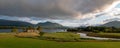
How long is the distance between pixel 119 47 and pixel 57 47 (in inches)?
599

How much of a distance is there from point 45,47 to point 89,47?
33.8ft

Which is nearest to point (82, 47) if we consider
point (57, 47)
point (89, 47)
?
point (89, 47)

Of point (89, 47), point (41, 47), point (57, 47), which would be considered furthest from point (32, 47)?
point (89, 47)

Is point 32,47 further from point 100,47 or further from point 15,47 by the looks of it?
point 100,47

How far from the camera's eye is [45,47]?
48.6 meters

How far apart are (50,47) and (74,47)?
5605 mm

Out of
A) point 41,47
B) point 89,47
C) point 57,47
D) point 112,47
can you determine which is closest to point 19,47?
point 41,47

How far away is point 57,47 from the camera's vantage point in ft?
160

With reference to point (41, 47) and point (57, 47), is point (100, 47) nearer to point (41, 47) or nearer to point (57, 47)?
point (57, 47)

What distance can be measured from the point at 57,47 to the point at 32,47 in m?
5.83

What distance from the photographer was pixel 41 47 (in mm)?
48688

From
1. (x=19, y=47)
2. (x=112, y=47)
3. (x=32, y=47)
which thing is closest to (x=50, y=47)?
(x=32, y=47)

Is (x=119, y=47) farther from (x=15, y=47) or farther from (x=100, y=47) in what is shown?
(x=15, y=47)

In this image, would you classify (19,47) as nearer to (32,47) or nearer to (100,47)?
(32,47)
